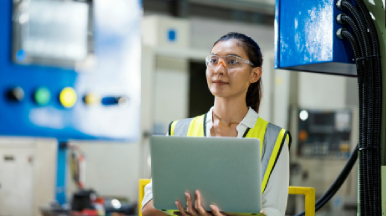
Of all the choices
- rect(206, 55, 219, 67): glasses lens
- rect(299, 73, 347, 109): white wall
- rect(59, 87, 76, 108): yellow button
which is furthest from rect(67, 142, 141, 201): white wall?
rect(206, 55, 219, 67): glasses lens

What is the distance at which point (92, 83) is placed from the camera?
1.93m

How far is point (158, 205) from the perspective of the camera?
1.39m

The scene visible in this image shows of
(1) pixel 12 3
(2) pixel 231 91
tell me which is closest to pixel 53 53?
(1) pixel 12 3

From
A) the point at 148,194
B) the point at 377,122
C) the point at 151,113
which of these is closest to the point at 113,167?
the point at 151,113

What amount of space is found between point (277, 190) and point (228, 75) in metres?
0.40

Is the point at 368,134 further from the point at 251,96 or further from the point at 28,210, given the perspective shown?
the point at 28,210

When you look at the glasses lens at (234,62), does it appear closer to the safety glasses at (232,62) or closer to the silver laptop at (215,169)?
the safety glasses at (232,62)

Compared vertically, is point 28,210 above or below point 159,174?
below

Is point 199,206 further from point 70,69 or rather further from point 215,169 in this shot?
point 70,69

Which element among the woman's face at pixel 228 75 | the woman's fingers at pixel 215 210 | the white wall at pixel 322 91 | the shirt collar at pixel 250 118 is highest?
the white wall at pixel 322 91

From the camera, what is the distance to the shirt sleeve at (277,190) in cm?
152

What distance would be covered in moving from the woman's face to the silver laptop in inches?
11.7

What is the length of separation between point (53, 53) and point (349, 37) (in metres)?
1.08

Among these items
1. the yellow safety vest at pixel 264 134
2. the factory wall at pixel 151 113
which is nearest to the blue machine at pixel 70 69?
the yellow safety vest at pixel 264 134
